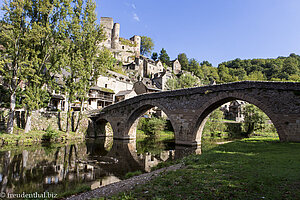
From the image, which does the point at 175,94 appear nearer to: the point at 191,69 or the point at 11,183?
the point at 11,183

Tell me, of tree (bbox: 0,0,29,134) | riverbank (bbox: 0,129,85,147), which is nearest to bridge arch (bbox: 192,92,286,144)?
riverbank (bbox: 0,129,85,147)

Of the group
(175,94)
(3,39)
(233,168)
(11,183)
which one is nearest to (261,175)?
(233,168)

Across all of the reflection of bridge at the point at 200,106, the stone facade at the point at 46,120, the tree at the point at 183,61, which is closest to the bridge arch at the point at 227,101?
the reflection of bridge at the point at 200,106

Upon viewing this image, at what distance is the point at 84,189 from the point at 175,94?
14270 millimetres

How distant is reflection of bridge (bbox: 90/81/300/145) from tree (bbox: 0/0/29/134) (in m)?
11.7

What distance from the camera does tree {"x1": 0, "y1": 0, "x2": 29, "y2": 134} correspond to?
16.8 meters

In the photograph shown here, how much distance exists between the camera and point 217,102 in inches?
678

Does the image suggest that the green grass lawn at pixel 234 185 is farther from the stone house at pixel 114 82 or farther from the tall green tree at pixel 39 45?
the stone house at pixel 114 82

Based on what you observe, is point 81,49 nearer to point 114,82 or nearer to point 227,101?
point 227,101

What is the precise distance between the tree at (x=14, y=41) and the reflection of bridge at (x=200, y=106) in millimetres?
11674

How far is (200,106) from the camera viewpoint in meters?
17.7

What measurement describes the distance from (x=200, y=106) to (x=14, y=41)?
19.1 m

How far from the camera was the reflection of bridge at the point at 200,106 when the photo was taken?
1354cm

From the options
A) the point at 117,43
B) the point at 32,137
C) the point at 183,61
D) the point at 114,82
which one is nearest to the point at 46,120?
the point at 32,137
